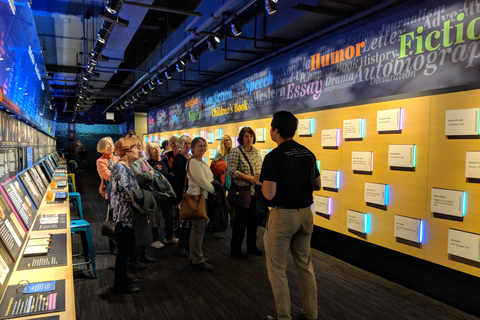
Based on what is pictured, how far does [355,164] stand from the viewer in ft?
13.4

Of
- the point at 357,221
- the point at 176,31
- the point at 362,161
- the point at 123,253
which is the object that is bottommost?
the point at 123,253

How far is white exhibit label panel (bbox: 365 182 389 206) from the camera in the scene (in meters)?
3.71

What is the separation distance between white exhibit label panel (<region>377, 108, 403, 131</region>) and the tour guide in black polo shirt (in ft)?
4.90

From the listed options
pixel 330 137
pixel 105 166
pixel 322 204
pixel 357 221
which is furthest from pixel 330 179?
pixel 105 166

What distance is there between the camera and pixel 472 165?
2.89 metres

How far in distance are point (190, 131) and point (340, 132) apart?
5.99 metres

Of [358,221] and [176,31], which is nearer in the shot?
[358,221]

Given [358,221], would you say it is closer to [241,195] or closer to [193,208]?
[241,195]

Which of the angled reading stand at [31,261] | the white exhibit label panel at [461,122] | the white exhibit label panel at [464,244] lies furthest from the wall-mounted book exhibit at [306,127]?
the angled reading stand at [31,261]

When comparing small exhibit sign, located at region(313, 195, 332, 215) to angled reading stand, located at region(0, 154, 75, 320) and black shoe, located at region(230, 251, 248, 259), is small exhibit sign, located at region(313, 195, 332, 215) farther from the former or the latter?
angled reading stand, located at region(0, 154, 75, 320)

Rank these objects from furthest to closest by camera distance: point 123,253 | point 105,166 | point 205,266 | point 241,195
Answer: point 105,166 → point 241,195 → point 205,266 → point 123,253

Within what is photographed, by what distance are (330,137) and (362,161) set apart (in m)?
0.63

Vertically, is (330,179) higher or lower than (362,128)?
lower

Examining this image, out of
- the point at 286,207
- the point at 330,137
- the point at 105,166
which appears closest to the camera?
the point at 286,207
